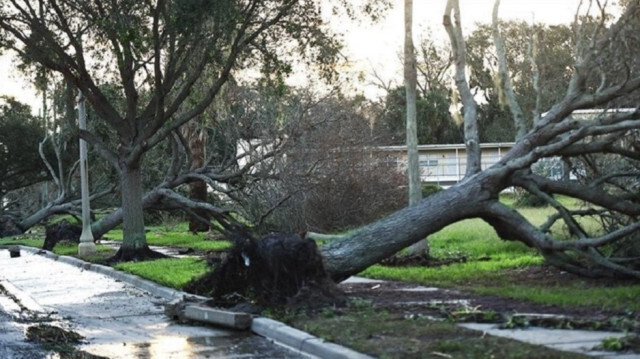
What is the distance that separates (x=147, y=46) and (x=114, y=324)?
1025 cm

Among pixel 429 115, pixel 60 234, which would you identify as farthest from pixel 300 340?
pixel 429 115

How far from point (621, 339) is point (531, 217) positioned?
15.8 m

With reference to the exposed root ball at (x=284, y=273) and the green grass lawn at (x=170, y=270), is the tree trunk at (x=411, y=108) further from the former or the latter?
the exposed root ball at (x=284, y=273)

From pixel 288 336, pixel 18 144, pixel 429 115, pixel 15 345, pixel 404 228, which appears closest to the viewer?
A: pixel 288 336

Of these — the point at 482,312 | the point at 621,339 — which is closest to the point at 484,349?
the point at 621,339

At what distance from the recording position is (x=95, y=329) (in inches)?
450

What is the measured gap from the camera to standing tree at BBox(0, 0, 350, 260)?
1909cm

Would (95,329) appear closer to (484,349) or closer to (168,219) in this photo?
(484,349)

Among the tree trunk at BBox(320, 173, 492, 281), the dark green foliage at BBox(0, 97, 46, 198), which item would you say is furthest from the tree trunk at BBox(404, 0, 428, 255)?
the dark green foliage at BBox(0, 97, 46, 198)

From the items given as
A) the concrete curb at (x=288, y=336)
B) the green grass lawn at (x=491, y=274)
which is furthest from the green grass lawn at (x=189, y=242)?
the concrete curb at (x=288, y=336)

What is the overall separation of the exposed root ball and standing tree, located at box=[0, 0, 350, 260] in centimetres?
781

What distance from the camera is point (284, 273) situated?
11516mm

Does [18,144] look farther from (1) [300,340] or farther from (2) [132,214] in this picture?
(1) [300,340]

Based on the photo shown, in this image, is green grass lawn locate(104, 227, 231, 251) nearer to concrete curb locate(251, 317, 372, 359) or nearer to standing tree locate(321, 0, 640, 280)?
standing tree locate(321, 0, 640, 280)
